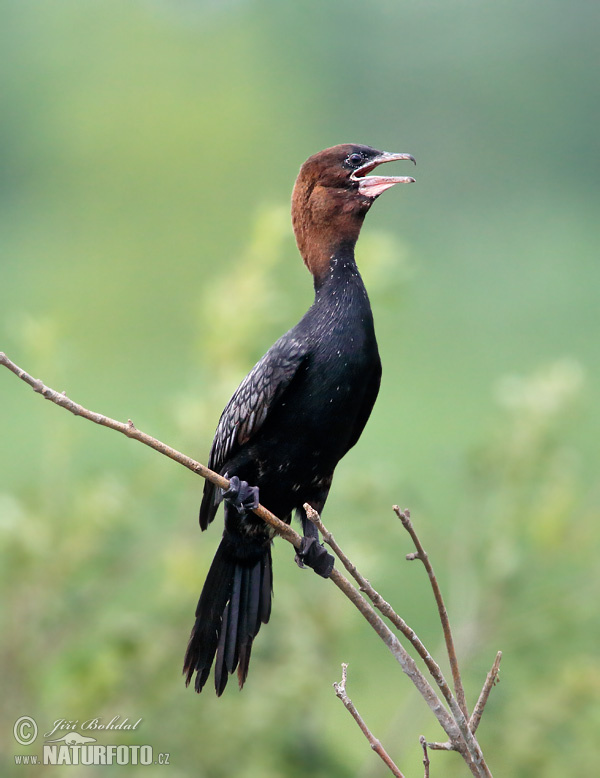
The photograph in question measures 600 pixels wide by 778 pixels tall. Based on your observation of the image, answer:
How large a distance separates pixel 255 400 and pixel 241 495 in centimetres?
24

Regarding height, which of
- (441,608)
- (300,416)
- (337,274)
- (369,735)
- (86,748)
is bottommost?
(369,735)

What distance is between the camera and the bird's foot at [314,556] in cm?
263

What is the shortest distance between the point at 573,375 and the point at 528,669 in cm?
110

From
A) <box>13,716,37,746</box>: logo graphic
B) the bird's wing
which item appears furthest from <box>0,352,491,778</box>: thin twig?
<box>13,716,37,746</box>: logo graphic

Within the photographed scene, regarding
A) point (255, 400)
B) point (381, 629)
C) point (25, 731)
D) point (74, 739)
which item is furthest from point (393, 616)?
point (25, 731)

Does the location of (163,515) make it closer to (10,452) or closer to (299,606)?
(299,606)

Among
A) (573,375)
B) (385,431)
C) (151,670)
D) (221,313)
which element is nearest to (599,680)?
(573,375)

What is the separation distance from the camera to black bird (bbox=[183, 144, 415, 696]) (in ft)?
8.41

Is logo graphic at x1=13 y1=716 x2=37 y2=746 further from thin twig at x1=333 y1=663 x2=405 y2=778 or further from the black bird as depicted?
thin twig at x1=333 y1=663 x2=405 y2=778

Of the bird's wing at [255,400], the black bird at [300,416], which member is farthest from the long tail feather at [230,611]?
the bird's wing at [255,400]

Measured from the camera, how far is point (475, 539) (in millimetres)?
4195

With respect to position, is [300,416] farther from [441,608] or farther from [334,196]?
[441,608]

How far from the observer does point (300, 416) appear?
8.48 ft

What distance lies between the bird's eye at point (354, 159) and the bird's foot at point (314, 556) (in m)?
0.96
